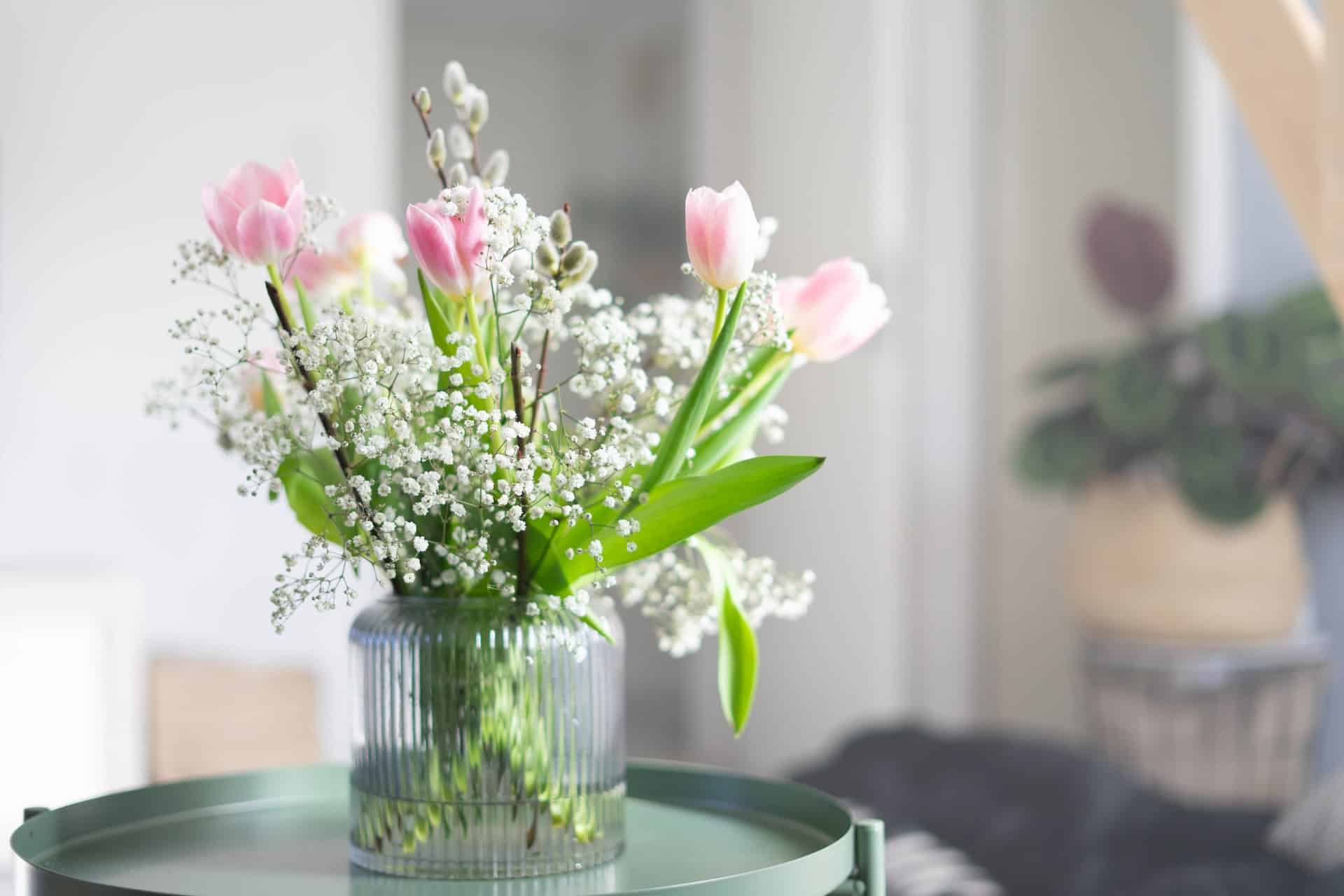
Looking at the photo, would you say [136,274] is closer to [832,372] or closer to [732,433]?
[832,372]

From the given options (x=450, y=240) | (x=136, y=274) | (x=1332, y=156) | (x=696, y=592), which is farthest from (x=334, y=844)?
(x=136, y=274)

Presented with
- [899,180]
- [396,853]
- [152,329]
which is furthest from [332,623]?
[396,853]

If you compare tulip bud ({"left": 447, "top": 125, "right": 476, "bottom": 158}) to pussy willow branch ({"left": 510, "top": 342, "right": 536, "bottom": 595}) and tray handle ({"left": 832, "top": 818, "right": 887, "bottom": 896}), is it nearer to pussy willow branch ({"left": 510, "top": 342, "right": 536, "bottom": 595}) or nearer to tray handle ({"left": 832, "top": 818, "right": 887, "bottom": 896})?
pussy willow branch ({"left": 510, "top": 342, "right": 536, "bottom": 595})

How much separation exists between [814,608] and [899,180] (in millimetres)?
1139

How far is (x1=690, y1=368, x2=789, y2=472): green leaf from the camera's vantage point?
2.45ft

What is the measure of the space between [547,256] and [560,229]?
0.01 meters

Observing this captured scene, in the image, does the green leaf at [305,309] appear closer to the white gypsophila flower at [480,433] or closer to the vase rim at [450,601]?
the white gypsophila flower at [480,433]

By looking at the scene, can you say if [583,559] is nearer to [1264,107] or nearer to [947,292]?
[1264,107]

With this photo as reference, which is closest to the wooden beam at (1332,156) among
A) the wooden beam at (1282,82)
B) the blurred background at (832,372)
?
the wooden beam at (1282,82)

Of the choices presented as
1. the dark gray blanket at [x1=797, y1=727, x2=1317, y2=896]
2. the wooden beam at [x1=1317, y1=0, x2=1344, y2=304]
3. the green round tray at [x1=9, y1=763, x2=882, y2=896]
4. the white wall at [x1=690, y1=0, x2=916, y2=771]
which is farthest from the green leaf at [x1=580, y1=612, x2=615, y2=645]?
the white wall at [x1=690, y1=0, x2=916, y2=771]

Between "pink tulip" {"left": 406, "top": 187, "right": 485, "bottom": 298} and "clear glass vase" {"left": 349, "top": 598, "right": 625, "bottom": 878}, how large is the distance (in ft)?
0.53

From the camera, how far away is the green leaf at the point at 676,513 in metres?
0.66

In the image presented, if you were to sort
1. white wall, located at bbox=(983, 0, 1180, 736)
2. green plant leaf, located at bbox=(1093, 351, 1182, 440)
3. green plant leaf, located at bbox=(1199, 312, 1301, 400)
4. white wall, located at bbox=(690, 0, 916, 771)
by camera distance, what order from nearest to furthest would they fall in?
green plant leaf, located at bbox=(1199, 312, 1301, 400) → green plant leaf, located at bbox=(1093, 351, 1182, 440) → white wall, located at bbox=(983, 0, 1180, 736) → white wall, located at bbox=(690, 0, 916, 771)

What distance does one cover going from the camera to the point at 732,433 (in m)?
0.75
